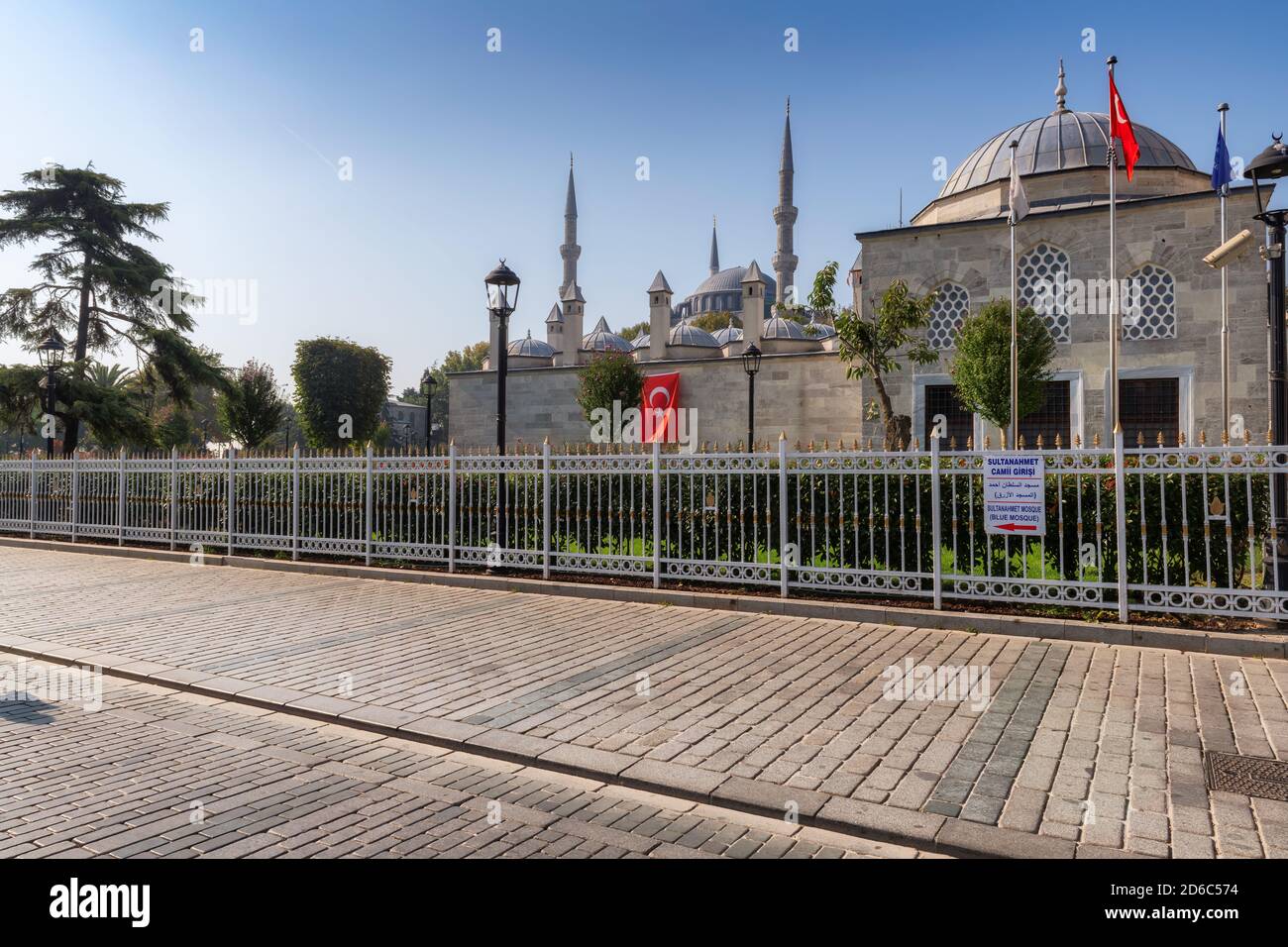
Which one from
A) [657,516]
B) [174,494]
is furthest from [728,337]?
[657,516]

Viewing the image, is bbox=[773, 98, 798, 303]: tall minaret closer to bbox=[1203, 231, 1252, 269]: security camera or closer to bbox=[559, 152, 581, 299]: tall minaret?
bbox=[559, 152, 581, 299]: tall minaret

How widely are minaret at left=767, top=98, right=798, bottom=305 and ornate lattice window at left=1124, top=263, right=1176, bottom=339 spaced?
44099 millimetres

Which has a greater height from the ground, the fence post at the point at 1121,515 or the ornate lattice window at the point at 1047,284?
the ornate lattice window at the point at 1047,284

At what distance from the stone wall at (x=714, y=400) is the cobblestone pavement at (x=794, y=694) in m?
21.2

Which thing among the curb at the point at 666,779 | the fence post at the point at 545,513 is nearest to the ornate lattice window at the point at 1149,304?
the fence post at the point at 545,513

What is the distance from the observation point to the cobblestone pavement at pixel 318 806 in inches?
133

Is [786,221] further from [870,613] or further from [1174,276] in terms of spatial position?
[870,613]

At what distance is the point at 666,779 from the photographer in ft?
13.4

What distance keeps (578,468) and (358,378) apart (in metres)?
42.6

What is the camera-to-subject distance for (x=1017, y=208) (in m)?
16.0

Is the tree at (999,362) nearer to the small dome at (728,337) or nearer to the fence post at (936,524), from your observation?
the fence post at (936,524)

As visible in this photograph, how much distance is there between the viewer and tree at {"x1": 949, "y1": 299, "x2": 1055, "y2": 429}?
781 inches

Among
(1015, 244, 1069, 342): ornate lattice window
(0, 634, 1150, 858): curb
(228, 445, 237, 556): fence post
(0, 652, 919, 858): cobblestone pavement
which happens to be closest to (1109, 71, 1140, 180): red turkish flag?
(1015, 244, 1069, 342): ornate lattice window
